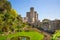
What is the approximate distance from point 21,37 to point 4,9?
8.82 metres

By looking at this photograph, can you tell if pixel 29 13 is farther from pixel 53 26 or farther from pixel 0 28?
pixel 0 28

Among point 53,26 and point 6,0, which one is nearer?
point 6,0

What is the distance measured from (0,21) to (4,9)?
4.10 metres

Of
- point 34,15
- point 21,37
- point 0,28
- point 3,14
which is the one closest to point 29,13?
point 34,15

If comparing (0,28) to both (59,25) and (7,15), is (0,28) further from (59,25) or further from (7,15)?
(59,25)

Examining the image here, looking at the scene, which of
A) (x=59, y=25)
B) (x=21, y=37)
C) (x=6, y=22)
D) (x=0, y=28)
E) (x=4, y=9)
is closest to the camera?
(x=21, y=37)

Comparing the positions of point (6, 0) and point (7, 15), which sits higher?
point (6, 0)

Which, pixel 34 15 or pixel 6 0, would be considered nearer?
pixel 6 0

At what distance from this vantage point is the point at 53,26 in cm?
3519

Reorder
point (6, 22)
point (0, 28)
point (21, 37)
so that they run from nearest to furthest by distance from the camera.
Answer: point (21, 37) < point (0, 28) < point (6, 22)

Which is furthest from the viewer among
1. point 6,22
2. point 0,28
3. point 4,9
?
point 4,9

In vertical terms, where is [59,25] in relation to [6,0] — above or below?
below

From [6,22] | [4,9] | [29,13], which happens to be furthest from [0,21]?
[29,13]

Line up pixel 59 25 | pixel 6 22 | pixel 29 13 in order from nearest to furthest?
1. pixel 6 22
2. pixel 59 25
3. pixel 29 13
